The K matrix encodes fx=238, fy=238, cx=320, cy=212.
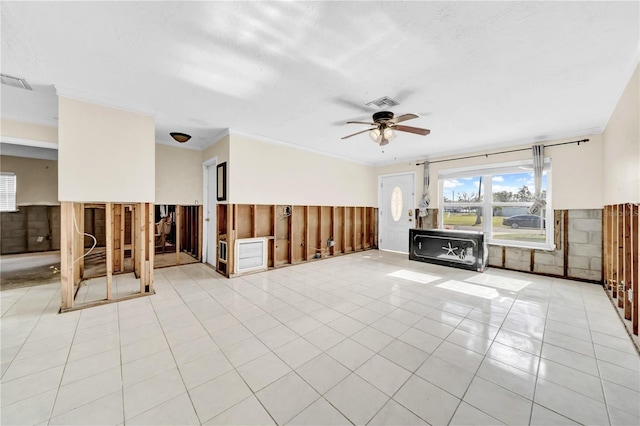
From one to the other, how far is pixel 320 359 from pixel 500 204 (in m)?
5.58

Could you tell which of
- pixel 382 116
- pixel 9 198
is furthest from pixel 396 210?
pixel 9 198

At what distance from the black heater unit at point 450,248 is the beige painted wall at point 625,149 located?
203 cm

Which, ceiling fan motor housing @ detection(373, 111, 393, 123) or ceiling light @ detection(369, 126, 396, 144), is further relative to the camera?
ceiling light @ detection(369, 126, 396, 144)

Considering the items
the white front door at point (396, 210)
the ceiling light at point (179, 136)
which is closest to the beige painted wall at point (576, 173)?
the white front door at point (396, 210)

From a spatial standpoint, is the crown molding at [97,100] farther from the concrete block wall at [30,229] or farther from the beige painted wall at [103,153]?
the concrete block wall at [30,229]

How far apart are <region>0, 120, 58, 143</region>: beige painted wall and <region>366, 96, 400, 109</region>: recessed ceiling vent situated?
5448mm

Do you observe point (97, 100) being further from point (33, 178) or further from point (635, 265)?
point (635, 265)

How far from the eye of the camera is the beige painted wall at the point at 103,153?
10.1ft

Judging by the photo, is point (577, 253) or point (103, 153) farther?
point (577, 253)

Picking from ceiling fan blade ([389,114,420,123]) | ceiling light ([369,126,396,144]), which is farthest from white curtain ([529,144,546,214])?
ceiling fan blade ([389,114,420,123])

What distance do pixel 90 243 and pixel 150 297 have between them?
549cm

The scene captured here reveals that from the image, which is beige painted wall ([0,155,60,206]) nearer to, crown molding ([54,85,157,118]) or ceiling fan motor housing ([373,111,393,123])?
crown molding ([54,85,157,118])

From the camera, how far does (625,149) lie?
9.43 feet

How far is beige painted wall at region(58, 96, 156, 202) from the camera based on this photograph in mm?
3072
